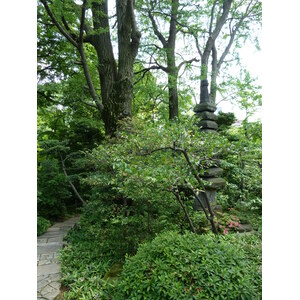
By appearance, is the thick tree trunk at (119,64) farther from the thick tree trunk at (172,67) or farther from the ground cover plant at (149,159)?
the thick tree trunk at (172,67)

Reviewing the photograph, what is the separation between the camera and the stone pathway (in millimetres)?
2159

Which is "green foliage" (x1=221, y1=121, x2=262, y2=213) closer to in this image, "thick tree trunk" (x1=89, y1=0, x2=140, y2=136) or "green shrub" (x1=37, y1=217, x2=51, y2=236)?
"thick tree trunk" (x1=89, y1=0, x2=140, y2=136)

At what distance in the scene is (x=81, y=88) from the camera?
4.91 meters

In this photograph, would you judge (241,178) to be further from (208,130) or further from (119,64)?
(119,64)

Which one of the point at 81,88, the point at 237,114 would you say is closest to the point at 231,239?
the point at 81,88

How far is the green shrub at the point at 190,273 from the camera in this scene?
143 cm

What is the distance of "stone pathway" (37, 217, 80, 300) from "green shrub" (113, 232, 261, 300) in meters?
0.92

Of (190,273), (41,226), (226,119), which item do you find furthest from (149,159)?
(226,119)

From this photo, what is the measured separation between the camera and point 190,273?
153 centimetres

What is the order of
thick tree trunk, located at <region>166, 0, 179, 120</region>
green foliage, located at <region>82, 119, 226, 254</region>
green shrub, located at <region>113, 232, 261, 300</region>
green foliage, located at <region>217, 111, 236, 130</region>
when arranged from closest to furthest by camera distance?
green shrub, located at <region>113, 232, 261, 300</region> → green foliage, located at <region>82, 119, 226, 254</region> → thick tree trunk, located at <region>166, 0, 179, 120</region> → green foliage, located at <region>217, 111, 236, 130</region>

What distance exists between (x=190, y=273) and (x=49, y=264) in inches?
79.7

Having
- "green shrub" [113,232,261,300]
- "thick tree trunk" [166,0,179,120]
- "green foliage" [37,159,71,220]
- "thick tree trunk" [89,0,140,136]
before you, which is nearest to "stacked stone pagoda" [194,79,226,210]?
"thick tree trunk" [89,0,140,136]
